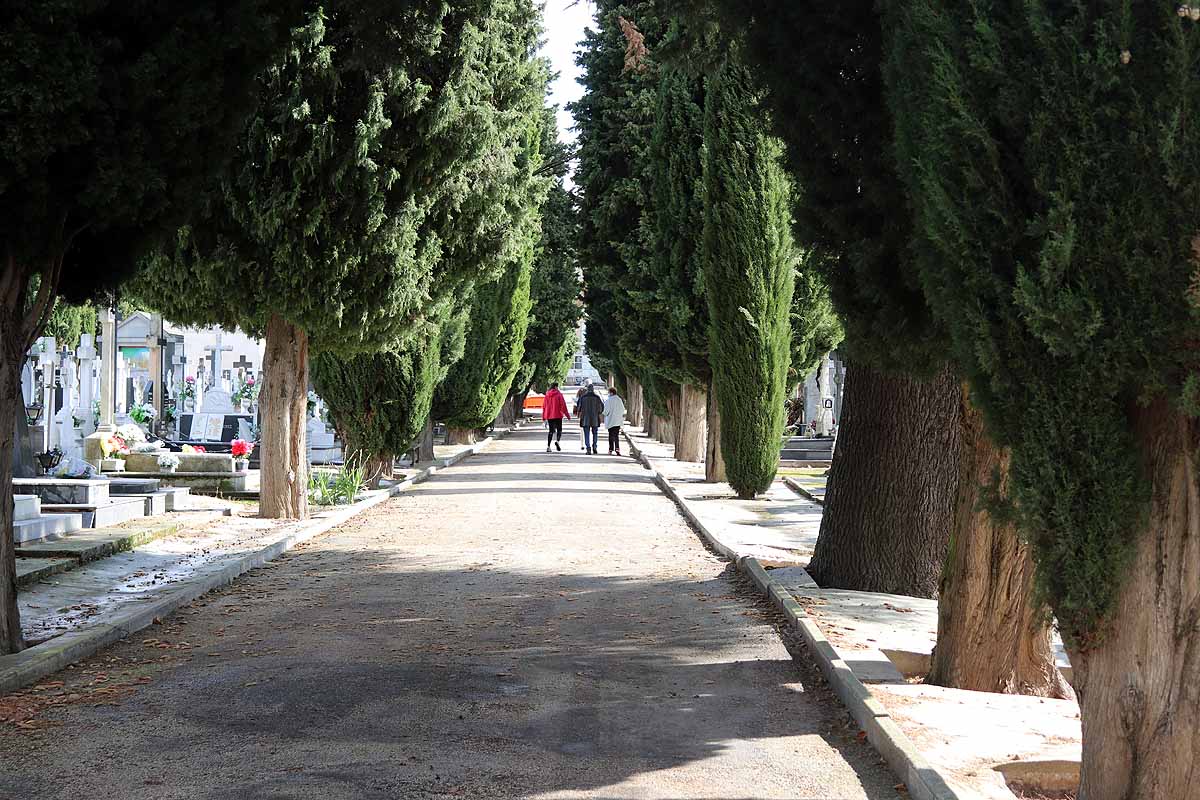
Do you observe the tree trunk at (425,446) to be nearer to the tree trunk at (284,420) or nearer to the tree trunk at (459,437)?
the tree trunk at (459,437)

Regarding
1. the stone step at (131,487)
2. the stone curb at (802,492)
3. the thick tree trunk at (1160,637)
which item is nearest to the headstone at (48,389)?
the stone step at (131,487)

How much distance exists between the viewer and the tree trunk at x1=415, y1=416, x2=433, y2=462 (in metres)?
30.8

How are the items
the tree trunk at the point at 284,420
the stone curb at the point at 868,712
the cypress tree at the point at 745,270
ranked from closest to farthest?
the stone curb at the point at 868,712
the tree trunk at the point at 284,420
the cypress tree at the point at 745,270

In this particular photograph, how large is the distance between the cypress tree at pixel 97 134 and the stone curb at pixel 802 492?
13149 millimetres

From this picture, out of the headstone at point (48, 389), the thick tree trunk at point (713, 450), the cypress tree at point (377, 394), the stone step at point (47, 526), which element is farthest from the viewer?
the thick tree trunk at point (713, 450)

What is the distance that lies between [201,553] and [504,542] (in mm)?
3456

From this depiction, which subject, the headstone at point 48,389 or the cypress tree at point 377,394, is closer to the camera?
the headstone at point 48,389

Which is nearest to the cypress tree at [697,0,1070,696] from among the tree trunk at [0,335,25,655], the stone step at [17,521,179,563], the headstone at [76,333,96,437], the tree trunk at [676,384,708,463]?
the tree trunk at [0,335,25,655]

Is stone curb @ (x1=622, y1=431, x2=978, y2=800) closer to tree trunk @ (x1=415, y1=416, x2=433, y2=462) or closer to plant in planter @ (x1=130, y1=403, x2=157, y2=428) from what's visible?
tree trunk @ (x1=415, y1=416, x2=433, y2=462)

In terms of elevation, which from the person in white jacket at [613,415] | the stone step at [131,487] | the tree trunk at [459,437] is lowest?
the stone step at [131,487]

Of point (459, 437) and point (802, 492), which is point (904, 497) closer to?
point (802, 492)

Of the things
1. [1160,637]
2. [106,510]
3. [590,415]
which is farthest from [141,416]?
[1160,637]

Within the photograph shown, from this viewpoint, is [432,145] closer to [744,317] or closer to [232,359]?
[744,317]

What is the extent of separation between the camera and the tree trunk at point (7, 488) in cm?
743
